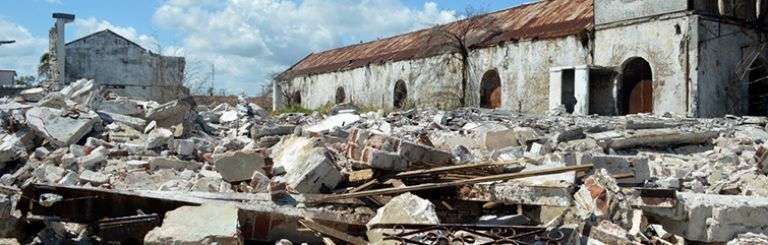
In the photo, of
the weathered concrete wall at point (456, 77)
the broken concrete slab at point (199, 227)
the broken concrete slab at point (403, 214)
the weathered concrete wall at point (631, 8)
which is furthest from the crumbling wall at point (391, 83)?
the broken concrete slab at point (199, 227)

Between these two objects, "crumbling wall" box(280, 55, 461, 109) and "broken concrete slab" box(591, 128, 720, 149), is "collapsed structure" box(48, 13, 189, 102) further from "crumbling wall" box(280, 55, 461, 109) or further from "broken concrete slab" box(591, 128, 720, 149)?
"broken concrete slab" box(591, 128, 720, 149)

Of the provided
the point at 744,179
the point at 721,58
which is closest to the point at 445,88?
the point at 721,58

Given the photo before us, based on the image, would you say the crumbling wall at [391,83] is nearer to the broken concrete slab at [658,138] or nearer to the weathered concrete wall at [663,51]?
the weathered concrete wall at [663,51]

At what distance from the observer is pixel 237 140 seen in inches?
410

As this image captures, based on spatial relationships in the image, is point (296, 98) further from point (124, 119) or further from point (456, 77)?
point (124, 119)

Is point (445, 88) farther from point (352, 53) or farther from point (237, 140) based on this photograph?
point (237, 140)

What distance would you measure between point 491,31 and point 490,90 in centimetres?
190

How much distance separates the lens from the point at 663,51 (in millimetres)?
15883

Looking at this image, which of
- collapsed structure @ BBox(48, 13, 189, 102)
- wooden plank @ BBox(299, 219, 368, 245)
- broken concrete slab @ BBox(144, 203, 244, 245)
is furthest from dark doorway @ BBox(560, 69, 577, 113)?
collapsed structure @ BBox(48, 13, 189, 102)

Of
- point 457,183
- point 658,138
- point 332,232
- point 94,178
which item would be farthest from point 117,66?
point 332,232

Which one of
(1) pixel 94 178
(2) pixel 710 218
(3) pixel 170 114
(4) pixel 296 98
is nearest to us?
(2) pixel 710 218

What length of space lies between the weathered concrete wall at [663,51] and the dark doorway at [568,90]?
2.83 feet

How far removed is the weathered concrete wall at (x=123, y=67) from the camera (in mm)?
28969

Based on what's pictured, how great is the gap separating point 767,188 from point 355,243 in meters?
5.14
